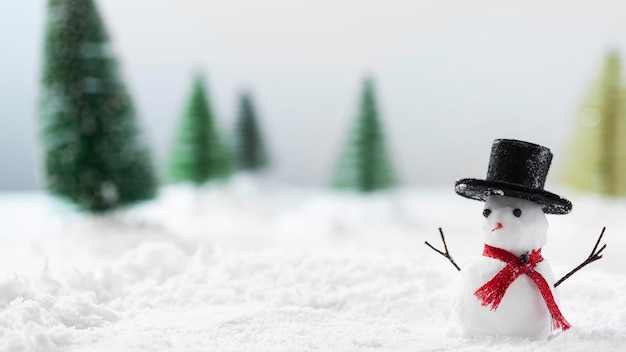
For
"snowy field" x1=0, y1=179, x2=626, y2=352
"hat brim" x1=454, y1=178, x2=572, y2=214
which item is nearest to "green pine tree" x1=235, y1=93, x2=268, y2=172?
"snowy field" x1=0, y1=179, x2=626, y2=352

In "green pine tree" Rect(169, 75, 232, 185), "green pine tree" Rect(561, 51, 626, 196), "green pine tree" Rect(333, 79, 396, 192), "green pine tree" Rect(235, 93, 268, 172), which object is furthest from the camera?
"green pine tree" Rect(235, 93, 268, 172)

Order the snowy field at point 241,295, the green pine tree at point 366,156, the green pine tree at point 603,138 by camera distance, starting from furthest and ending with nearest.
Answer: the green pine tree at point 366,156 < the green pine tree at point 603,138 < the snowy field at point 241,295

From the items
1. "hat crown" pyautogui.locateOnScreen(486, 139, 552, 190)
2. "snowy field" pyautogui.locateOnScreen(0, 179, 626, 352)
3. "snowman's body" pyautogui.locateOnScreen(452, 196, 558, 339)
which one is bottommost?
"snowy field" pyautogui.locateOnScreen(0, 179, 626, 352)

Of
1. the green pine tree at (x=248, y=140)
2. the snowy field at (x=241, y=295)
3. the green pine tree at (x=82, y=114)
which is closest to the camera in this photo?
the snowy field at (x=241, y=295)

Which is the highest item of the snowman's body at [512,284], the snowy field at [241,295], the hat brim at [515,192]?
the hat brim at [515,192]

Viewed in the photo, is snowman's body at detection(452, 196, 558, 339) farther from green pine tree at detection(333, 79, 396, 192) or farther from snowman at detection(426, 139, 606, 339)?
green pine tree at detection(333, 79, 396, 192)

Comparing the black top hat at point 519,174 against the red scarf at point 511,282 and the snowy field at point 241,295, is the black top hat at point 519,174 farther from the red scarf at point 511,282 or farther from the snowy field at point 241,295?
the snowy field at point 241,295

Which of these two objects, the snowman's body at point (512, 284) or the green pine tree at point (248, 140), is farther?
the green pine tree at point (248, 140)

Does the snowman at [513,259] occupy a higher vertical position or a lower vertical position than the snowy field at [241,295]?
higher

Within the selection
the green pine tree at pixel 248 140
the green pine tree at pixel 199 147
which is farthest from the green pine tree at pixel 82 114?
the green pine tree at pixel 248 140
